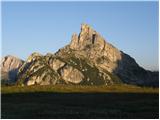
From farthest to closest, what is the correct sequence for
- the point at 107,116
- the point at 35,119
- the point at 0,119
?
the point at 107,116
the point at 35,119
the point at 0,119

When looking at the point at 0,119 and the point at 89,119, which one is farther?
the point at 89,119

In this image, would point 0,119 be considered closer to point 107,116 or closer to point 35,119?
point 35,119

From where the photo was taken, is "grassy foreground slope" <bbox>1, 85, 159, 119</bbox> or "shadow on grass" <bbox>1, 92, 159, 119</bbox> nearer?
"shadow on grass" <bbox>1, 92, 159, 119</bbox>

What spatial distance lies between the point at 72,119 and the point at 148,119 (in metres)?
7.72

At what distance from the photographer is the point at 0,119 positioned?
113ft

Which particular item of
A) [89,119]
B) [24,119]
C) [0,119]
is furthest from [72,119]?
[0,119]

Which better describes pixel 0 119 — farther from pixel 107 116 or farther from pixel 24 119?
pixel 107 116

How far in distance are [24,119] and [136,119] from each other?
445 inches

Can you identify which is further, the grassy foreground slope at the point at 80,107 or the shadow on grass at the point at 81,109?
the grassy foreground slope at the point at 80,107

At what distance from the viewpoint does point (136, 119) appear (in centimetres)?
3741

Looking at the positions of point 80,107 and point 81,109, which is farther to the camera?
point 80,107

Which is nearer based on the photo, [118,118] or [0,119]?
[0,119]

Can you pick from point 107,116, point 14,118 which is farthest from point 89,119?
point 14,118

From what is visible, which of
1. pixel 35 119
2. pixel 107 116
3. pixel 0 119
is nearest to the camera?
pixel 0 119
